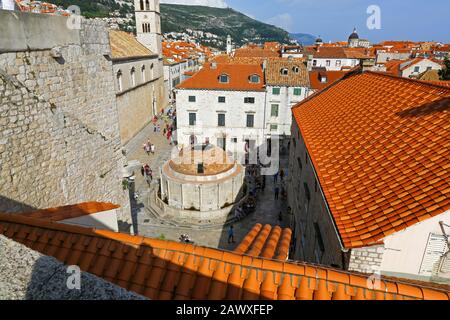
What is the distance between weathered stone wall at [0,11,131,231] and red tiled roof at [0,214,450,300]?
3.17m

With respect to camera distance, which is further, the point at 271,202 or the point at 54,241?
the point at 271,202

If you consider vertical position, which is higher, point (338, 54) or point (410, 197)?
point (338, 54)

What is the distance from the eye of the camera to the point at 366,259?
5.95m

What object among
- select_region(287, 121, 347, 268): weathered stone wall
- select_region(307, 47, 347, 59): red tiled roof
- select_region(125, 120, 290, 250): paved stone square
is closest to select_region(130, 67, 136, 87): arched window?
select_region(125, 120, 290, 250): paved stone square

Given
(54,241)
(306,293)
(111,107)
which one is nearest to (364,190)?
(306,293)

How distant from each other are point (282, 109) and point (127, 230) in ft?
64.0

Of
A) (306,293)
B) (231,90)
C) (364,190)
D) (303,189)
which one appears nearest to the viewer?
(306,293)

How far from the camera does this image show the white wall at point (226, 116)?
27.7 m

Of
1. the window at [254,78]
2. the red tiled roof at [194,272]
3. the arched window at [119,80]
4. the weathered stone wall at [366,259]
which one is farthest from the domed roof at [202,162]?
the arched window at [119,80]
